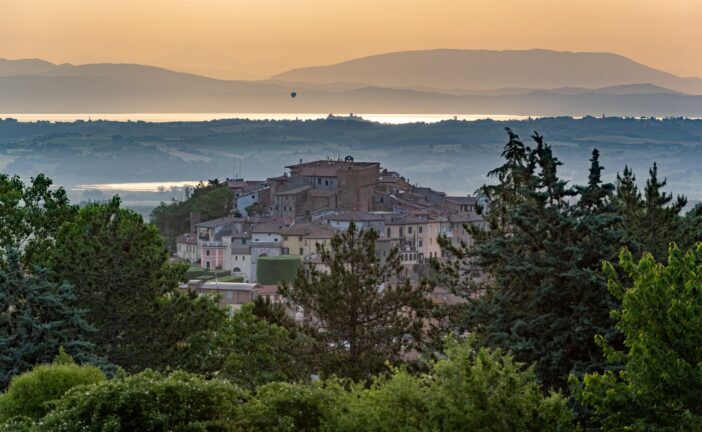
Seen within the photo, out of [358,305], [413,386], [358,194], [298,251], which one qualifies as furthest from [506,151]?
[358,194]

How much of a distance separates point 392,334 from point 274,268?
197ft

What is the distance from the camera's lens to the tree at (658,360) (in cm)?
1320

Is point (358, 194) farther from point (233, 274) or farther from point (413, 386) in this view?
point (413, 386)

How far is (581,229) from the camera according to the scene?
18953mm

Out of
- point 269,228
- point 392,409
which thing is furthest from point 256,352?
point 269,228

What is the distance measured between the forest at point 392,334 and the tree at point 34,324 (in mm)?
35

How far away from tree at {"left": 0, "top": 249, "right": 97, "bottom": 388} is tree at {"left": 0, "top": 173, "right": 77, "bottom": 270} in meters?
8.36

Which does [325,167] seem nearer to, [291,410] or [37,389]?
[37,389]

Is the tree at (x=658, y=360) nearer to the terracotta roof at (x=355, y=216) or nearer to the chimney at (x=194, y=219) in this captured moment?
the terracotta roof at (x=355, y=216)

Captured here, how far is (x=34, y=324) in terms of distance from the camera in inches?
827

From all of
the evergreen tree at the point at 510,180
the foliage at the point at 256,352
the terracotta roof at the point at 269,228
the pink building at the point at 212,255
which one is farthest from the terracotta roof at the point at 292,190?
the foliage at the point at 256,352

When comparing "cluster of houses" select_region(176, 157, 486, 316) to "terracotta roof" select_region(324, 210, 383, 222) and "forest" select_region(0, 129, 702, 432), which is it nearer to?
"terracotta roof" select_region(324, 210, 383, 222)

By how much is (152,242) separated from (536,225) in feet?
36.6

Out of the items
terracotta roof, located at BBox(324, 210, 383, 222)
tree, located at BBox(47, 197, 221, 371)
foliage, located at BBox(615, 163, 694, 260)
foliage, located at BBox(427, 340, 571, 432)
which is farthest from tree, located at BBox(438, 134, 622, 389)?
terracotta roof, located at BBox(324, 210, 383, 222)
